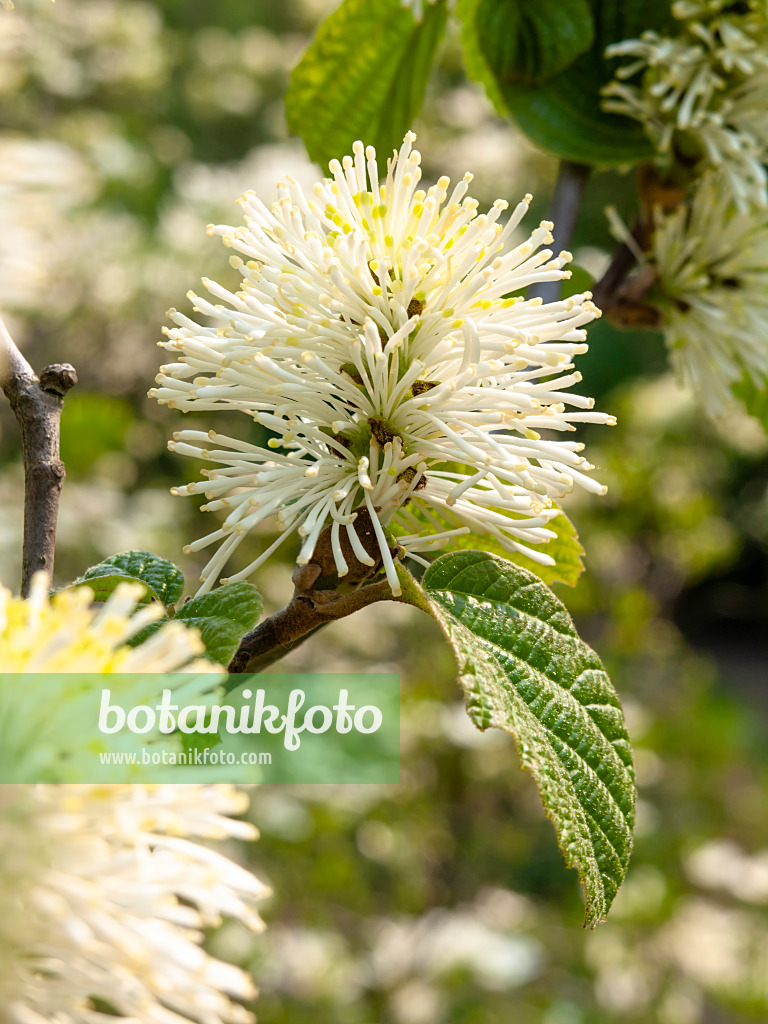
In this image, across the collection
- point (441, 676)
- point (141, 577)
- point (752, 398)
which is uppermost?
point (441, 676)

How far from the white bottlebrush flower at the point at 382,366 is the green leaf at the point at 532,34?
24cm

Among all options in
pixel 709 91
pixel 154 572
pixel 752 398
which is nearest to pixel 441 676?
pixel 752 398

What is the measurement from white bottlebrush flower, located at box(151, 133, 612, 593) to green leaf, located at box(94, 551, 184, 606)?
0.02 meters

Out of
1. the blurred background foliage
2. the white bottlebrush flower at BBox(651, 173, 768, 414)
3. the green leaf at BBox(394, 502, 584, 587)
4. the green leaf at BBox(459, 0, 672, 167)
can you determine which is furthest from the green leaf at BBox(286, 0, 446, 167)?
the blurred background foliage

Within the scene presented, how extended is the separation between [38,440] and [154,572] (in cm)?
5

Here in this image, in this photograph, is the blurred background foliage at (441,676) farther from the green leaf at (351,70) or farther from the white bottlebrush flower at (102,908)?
the white bottlebrush flower at (102,908)

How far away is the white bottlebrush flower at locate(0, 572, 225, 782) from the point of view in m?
0.18

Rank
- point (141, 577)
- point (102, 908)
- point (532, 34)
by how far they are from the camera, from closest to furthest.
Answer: point (102, 908), point (141, 577), point (532, 34)

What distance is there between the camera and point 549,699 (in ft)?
0.82

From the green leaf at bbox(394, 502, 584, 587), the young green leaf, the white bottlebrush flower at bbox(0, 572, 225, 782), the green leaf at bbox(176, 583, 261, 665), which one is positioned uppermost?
the green leaf at bbox(394, 502, 584, 587)

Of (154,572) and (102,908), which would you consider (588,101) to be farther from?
(102,908)

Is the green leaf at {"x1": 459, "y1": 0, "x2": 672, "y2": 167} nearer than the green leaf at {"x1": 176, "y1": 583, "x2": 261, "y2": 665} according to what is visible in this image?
No

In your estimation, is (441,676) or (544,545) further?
(441,676)

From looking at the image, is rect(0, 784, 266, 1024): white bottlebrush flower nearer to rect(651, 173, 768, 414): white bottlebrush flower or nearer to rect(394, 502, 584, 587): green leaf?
rect(394, 502, 584, 587): green leaf
